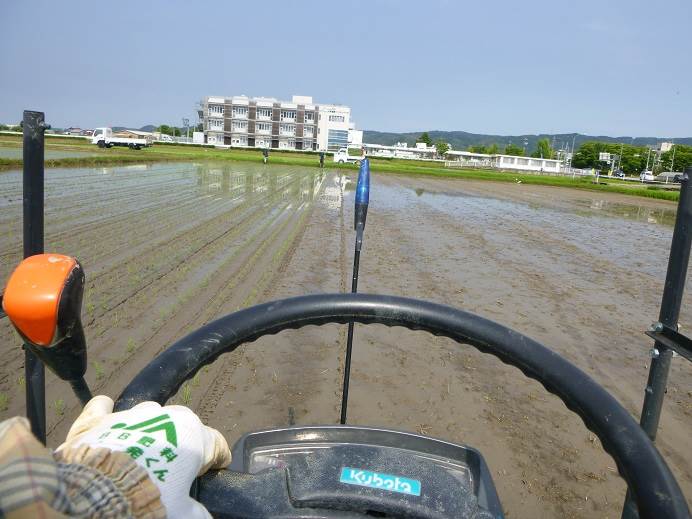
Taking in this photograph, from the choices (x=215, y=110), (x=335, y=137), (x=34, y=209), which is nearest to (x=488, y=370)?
(x=34, y=209)

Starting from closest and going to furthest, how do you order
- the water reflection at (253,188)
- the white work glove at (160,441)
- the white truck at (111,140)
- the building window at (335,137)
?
the white work glove at (160,441), the water reflection at (253,188), the white truck at (111,140), the building window at (335,137)

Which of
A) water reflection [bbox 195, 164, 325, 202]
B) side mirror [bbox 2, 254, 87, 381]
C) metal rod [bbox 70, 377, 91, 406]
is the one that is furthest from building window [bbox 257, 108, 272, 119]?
side mirror [bbox 2, 254, 87, 381]

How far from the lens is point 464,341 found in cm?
129

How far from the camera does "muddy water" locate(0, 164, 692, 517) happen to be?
3412mm

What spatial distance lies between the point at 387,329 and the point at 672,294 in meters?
3.98

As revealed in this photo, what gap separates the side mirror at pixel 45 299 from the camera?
70cm

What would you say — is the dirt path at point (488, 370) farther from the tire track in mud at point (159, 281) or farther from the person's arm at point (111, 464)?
the person's arm at point (111, 464)

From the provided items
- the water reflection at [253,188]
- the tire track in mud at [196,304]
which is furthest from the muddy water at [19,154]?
the tire track in mud at [196,304]

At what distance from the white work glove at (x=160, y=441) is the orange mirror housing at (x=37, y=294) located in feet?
0.51

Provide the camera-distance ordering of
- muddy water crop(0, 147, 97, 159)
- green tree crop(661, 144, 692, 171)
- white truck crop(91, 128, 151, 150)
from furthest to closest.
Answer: green tree crop(661, 144, 692, 171) → white truck crop(91, 128, 151, 150) → muddy water crop(0, 147, 97, 159)

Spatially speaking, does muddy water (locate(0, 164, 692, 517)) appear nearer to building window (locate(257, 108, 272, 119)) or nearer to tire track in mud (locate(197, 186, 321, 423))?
tire track in mud (locate(197, 186, 321, 423))

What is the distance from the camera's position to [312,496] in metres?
1.11

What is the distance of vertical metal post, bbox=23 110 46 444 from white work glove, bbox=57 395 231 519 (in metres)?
0.54

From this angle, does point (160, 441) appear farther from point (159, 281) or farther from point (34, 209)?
point (159, 281)
